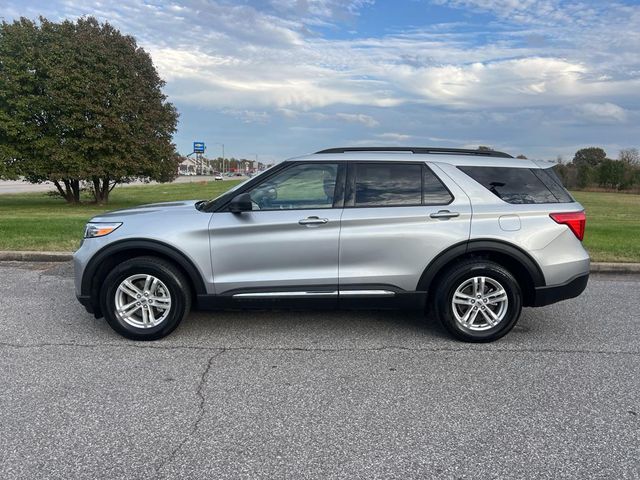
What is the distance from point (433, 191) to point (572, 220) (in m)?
1.28

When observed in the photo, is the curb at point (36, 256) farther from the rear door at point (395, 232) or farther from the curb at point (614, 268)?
the curb at point (614, 268)

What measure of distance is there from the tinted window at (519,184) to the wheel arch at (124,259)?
105 inches

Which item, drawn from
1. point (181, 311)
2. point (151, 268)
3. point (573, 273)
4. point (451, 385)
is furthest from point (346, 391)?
point (573, 273)

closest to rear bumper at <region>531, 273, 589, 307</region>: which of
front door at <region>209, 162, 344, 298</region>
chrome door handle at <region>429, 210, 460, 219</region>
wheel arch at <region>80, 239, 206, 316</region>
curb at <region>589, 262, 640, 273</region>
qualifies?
chrome door handle at <region>429, 210, 460, 219</region>

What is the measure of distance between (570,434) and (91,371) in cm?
343

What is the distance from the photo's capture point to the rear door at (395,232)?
452 cm

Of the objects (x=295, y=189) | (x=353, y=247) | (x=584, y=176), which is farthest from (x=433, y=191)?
(x=584, y=176)

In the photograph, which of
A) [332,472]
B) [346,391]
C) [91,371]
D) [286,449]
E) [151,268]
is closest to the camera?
[332,472]

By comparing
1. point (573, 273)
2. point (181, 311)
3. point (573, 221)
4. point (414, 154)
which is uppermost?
point (414, 154)

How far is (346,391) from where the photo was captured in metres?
3.64

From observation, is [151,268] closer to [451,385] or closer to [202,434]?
[202,434]

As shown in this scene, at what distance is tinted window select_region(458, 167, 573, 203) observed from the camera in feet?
15.3

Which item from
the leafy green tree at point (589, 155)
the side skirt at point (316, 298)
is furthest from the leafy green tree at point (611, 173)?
the side skirt at point (316, 298)

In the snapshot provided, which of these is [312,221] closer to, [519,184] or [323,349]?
[323,349]
